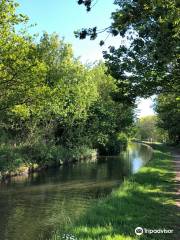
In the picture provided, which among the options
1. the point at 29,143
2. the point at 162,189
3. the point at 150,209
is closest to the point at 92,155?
the point at 29,143

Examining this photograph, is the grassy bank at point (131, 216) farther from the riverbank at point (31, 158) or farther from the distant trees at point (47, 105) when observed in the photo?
the riverbank at point (31, 158)

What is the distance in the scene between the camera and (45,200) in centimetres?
2227

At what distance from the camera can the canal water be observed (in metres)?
16.0

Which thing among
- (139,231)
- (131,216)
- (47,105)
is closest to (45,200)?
(131,216)

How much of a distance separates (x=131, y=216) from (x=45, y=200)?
10.1 meters

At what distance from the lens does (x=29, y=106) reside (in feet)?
88.4

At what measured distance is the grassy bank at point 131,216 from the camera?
416 inches

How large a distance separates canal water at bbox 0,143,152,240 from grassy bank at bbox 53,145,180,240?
4.94ft

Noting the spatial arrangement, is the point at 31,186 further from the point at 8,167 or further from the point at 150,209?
the point at 150,209

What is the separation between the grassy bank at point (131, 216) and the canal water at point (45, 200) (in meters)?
1.51

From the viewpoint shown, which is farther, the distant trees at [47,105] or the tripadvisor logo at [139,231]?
the distant trees at [47,105]

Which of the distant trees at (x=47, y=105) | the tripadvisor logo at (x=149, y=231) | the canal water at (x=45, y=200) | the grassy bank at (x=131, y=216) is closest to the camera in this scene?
the grassy bank at (x=131, y=216)

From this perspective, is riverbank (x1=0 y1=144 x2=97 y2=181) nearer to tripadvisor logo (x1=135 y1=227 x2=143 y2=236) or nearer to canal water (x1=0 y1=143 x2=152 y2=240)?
canal water (x1=0 y1=143 x2=152 y2=240)

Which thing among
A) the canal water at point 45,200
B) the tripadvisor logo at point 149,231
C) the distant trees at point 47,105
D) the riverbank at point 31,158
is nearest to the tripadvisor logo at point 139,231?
the tripadvisor logo at point 149,231
